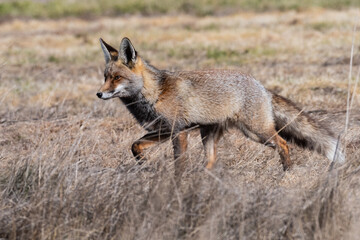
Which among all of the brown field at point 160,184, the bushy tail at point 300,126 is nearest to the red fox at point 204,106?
the bushy tail at point 300,126

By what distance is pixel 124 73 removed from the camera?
6582 millimetres

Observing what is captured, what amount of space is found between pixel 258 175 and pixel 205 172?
108 cm

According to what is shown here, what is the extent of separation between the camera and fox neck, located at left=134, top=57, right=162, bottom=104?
21.9 feet

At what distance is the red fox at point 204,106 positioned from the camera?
6.55m

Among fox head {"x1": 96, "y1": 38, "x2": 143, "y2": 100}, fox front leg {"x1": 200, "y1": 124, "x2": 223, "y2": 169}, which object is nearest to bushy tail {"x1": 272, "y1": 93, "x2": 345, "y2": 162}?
fox front leg {"x1": 200, "y1": 124, "x2": 223, "y2": 169}

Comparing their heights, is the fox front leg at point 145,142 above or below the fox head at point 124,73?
below

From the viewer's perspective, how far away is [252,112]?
6.85m

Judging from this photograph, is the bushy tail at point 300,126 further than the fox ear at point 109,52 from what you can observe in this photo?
Yes

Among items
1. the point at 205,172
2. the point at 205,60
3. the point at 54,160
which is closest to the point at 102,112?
the point at 54,160

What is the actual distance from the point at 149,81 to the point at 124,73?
335 millimetres

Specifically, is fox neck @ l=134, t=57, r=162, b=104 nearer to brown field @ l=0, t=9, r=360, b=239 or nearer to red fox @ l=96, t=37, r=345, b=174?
red fox @ l=96, t=37, r=345, b=174

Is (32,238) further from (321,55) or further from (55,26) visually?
(55,26)

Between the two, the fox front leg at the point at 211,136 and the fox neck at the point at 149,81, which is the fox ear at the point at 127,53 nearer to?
the fox neck at the point at 149,81

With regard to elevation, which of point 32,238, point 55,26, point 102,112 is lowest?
point 55,26
